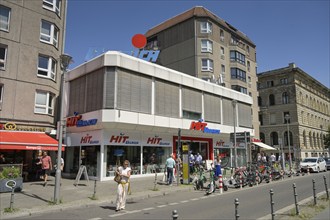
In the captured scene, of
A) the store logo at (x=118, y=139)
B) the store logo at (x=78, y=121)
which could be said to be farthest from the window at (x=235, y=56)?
the store logo at (x=78, y=121)

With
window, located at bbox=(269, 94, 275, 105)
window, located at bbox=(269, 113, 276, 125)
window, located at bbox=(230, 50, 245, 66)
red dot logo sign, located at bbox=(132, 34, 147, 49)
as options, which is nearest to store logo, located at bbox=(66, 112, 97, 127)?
red dot logo sign, located at bbox=(132, 34, 147, 49)

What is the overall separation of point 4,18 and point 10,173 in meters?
12.4

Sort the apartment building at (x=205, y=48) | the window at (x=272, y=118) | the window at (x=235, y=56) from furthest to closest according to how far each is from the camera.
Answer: the window at (x=272, y=118) → the window at (x=235, y=56) → the apartment building at (x=205, y=48)

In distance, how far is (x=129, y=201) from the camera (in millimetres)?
12609

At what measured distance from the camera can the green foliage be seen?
1407 centimetres

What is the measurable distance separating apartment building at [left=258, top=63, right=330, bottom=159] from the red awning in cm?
4997

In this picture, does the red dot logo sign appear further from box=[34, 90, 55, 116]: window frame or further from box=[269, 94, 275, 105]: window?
box=[269, 94, 275, 105]: window

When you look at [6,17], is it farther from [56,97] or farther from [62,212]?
[62,212]

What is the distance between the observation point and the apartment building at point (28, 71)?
66.3 ft

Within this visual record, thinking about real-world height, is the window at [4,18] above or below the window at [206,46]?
below

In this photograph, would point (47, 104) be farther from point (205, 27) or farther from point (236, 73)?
point (236, 73)

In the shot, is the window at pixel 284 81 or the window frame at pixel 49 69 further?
the window at pixel 284 81

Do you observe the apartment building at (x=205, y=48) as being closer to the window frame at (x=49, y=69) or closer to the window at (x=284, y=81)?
the window at (x=284, y=81)

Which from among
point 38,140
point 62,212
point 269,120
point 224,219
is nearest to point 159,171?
point 38,140
